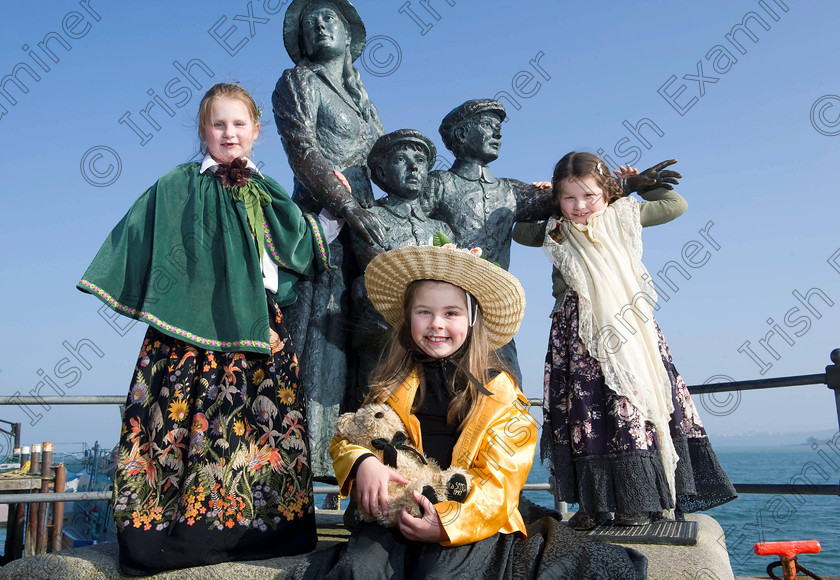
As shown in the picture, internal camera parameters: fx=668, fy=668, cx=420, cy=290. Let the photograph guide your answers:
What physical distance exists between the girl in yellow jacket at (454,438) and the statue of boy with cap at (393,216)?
1.84 ft

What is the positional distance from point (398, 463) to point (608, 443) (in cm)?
123

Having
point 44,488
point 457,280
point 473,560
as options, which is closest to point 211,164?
point 457,280

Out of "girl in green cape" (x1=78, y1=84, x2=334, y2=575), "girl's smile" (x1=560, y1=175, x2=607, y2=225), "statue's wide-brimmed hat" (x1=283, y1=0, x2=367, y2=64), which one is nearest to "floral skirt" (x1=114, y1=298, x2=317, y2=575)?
"girl in green cape" (x1=78, y1=84, x2=334, y2=575)

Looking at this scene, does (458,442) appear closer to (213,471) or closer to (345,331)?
(213,471)

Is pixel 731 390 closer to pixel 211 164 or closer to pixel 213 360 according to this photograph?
pixel 213 360

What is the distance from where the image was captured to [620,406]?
3.13 m

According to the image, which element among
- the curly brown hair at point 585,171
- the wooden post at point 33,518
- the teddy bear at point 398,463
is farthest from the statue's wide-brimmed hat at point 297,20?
the wooden post at point 33,518

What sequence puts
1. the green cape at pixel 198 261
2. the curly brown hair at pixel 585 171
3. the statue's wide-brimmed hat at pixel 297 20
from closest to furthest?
the green cape at pixel 198 261, the curly brown hair at pixel 585 171, the statue's wide-brimmed hat at pixel 297 20

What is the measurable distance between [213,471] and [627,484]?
1.81 m

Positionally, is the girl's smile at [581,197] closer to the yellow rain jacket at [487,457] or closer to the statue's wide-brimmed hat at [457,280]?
the statue's wide-brimmed hat at [457,280]

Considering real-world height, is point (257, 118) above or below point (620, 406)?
above

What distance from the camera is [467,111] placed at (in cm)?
391

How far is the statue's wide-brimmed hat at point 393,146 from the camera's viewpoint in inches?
144

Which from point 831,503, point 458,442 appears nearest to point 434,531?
point 458,442
